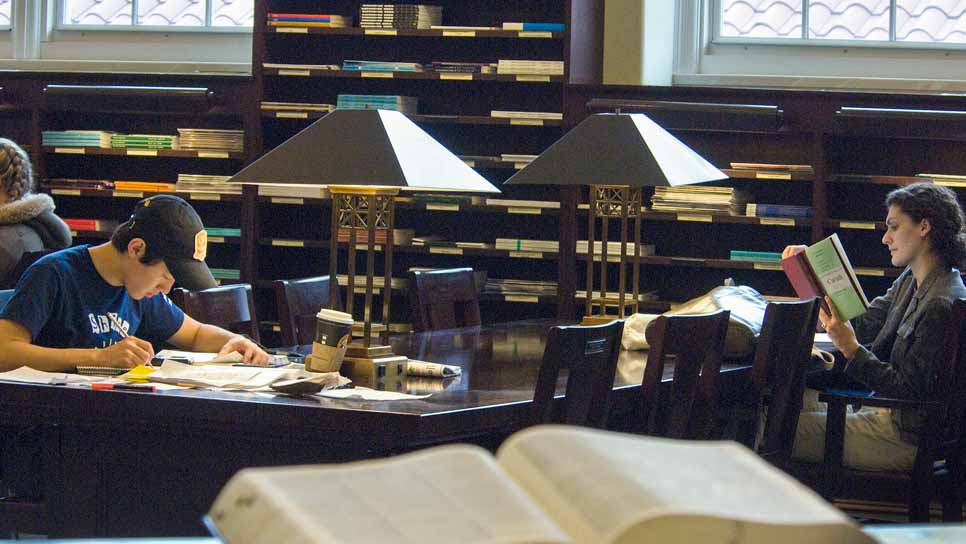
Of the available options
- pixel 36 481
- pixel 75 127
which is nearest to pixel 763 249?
pixel 75 127

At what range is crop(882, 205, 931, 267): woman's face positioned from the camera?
4305 mm

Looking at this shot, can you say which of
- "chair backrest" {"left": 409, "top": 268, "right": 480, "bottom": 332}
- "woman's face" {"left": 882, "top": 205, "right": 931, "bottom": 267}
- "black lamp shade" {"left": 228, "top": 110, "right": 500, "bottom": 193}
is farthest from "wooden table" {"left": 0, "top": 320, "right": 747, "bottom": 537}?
"woman's face" {"left": 882, "top": 205, "right": 931, "bottom": 267}

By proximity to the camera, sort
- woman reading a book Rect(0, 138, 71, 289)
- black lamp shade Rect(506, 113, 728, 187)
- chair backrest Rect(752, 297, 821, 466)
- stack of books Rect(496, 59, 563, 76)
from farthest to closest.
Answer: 1. stack of books Rect(496, 59, 563, 76)
2. woman reading a book Rect(0, 138, 71, 289)
3. black lamp shade Rect(506, 113, 728, 187)
4. chair backrest Rect(752, 297, 821, 466)

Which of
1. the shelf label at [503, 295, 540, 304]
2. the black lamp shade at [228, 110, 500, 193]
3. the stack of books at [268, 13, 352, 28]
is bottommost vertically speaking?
the shelf label at [503, 295, 540, 304]

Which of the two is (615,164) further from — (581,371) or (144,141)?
(144,141)

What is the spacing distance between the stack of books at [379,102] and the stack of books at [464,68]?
0.25 metres

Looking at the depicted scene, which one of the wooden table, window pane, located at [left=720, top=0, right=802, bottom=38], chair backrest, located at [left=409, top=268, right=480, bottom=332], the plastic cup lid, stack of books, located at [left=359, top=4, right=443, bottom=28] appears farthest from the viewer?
window pane, located at [left=720, top=0, right=802, bottom=38]

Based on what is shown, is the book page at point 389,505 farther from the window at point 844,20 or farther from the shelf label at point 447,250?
the window at point 844,20

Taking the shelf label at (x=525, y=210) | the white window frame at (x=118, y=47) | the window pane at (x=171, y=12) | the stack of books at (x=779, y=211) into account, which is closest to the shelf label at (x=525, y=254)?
the shelf label at (x=525, y=210)

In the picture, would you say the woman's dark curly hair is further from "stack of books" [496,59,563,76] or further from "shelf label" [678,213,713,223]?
"stack of books" [496,59,563,76]

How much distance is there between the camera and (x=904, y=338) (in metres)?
4.02

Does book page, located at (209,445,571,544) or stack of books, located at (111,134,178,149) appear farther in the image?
stack of books, located at (111,134,178,149)

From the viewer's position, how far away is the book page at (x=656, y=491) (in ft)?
2.00

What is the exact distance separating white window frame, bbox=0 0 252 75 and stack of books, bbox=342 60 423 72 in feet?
3.03
